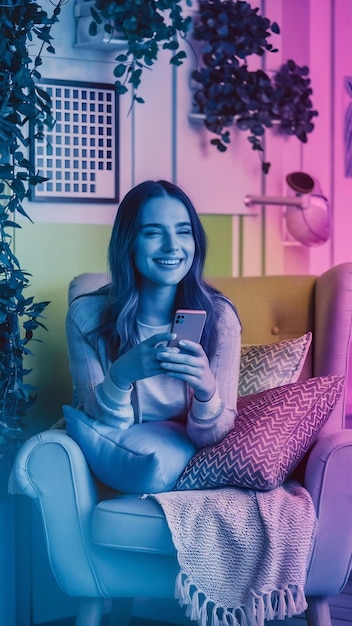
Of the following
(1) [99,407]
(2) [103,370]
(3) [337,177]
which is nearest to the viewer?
(1) [99,407]

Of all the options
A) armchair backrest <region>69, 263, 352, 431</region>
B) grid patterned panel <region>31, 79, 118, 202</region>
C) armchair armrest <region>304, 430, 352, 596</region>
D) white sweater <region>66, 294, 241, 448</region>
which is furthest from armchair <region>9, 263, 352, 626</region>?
grid patterned panel <region>31, 79, 118, 202</region>

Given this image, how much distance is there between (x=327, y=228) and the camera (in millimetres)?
2973

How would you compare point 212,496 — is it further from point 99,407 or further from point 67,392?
point 67,392

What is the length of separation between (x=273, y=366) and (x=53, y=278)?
0.83m

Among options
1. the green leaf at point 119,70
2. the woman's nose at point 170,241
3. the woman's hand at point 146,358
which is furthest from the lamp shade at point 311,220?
the woman's hand at point 146,358

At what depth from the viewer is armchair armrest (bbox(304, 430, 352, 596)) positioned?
1815 mm

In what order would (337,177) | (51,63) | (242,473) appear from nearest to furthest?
(242,473) → (51,63) → (337,177)

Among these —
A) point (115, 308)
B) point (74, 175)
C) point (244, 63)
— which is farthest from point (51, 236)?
point (244, 63)

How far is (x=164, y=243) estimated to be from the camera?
2.00 meters

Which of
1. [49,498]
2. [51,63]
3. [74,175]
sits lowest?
[49,498]

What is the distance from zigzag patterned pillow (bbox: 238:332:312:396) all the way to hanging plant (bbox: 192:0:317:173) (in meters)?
0.87

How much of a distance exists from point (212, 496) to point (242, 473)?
79mm

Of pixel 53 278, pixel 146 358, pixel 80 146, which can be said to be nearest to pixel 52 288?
pixel 53 278

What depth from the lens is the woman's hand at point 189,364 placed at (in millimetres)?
1801
